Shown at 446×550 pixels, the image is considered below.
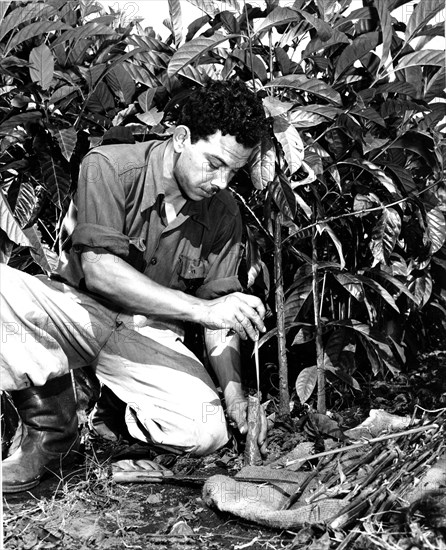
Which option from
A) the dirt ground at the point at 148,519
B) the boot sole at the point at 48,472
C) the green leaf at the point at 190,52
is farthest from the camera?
the green leaf at the point at 190,52

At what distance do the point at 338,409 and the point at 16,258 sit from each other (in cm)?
129

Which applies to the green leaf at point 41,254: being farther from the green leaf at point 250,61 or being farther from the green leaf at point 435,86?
the green leaf at point 435,86

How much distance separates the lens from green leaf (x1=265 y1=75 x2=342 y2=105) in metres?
2.89

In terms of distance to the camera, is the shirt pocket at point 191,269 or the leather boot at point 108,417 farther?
the leather boot at point 108,417

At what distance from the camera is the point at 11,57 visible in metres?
2.90

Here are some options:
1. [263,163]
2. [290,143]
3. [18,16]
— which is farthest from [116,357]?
[18,16]

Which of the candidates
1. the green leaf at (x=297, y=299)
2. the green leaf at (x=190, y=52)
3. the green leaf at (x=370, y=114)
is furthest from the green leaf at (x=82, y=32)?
the green leaf at (x=297, y=299)

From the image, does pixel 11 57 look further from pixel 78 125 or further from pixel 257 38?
pixel 257 38

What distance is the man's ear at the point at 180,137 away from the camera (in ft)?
9.22

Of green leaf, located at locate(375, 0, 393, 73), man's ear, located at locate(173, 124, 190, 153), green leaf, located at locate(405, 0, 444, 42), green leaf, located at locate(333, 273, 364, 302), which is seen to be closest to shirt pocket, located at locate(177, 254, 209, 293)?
man's ear, located at locate(173, 124, 190, 153)

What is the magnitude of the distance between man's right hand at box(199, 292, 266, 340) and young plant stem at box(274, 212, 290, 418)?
0.33 meters

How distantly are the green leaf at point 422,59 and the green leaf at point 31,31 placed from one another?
113 cm

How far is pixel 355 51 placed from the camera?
298cm

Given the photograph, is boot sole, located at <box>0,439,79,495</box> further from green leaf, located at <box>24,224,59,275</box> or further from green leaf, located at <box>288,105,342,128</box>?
green leaf, located at <box>288,105,342,128</box>
